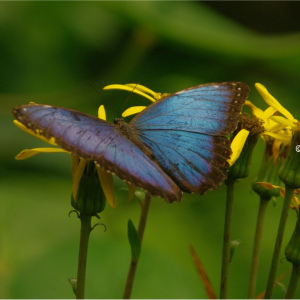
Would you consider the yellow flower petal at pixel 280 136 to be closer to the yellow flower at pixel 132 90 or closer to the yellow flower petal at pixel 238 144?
the yellow flower petal at pixel 238 144

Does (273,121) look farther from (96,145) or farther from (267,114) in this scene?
(96,145)

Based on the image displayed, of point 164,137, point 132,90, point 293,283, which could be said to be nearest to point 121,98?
point 132,90

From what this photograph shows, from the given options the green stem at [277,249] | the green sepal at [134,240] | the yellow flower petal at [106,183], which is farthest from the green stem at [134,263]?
the green stem at [277,249]

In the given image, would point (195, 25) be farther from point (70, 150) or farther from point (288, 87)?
point (70, 150)

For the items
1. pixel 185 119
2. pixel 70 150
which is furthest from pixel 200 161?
pixel 70 150

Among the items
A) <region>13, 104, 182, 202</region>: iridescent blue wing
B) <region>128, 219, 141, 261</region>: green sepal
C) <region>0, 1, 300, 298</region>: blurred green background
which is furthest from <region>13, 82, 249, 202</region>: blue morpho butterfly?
<region>0, 1, 300, 298</region>: blurred green background

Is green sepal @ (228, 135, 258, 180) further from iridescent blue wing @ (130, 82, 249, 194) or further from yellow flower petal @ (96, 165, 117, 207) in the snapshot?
yellow flower petal @ (96, 165, 117, 207)
